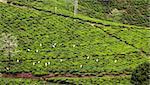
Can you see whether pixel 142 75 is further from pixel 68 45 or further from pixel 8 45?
pixel 8 45

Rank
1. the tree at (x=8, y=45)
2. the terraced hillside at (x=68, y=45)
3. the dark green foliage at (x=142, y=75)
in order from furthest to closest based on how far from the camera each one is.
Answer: the tree at (x=8, y=45) < the terraced hillside at (x=68, y=45) < the dark green foliage at (x=142, y=75)

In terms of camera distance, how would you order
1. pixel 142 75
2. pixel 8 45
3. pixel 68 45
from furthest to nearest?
1. pixel 68 45
2. pixel 8 45
3. pixel 142 75

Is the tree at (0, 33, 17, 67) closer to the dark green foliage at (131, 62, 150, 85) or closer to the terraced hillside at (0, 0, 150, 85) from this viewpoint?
the terraced hillside at (0, 0, 150, 85)

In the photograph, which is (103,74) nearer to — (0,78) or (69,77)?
(69,77)

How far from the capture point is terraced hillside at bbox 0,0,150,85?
90.4 metres

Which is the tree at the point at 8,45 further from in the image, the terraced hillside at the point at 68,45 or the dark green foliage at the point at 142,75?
the dark green foliage at the point at 142,75

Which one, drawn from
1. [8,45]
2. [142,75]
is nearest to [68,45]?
[8,45]

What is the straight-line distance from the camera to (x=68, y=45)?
3861 inches

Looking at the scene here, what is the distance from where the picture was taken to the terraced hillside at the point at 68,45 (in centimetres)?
9044

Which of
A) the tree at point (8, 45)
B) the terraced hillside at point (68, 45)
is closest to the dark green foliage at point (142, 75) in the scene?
the terraced hillside at point (68, 45)

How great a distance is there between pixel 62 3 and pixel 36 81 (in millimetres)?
32607

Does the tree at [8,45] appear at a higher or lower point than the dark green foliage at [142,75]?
higher

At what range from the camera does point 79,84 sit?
285 ft

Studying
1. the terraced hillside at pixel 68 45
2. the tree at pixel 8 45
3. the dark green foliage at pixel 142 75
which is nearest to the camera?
the dark green foliage at pixel 142 75
